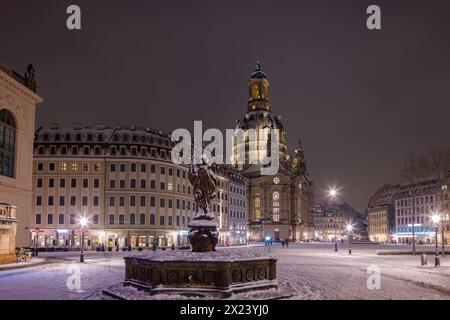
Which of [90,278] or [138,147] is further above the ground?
[138,147]

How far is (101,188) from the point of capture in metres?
82.0

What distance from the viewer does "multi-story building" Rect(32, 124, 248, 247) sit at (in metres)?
80.5

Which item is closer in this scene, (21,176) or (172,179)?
(21,176)

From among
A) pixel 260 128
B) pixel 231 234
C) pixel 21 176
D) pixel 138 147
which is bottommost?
pixel 231 234

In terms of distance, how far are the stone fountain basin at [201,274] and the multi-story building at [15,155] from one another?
23243mm

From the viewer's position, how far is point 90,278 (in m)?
29.2

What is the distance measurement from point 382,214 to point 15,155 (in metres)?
151

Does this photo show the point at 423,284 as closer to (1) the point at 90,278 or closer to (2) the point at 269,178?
(1) the point at 90,278

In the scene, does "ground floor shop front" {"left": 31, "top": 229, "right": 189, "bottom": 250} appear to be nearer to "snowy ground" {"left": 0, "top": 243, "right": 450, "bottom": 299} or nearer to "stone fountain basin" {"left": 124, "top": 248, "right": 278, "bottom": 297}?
"snowy ground" {"left": 0, "top": 243, "right": 450, "bottom": 299}

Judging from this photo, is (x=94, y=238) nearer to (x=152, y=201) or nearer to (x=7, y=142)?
(x=152, y=201)
